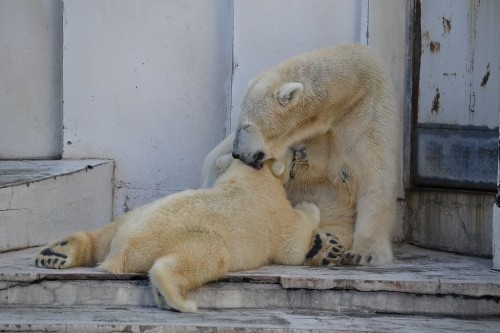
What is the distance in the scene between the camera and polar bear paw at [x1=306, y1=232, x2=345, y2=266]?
5.90m

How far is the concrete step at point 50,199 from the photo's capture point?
6258 mm

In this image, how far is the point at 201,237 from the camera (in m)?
5.25

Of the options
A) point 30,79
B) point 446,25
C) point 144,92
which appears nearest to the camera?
point 446,25

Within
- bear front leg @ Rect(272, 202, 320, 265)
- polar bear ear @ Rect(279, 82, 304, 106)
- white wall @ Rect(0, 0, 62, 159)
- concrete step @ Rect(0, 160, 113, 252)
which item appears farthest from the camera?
white wall @ Rect(0, 0, 62, 159)

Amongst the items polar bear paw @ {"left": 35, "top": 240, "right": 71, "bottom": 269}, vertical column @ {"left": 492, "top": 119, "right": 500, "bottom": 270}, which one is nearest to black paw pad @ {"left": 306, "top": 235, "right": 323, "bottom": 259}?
vertical column @ {"left": 492, "top": 119, "right": 500, "bottom": 270}

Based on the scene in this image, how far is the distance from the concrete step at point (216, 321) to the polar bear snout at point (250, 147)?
94 cm

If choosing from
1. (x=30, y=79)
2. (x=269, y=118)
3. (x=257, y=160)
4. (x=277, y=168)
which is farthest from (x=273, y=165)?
(x=30, y=79)

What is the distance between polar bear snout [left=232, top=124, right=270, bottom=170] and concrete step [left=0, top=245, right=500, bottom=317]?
2.34 feet

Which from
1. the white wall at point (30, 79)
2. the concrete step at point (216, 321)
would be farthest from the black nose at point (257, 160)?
the white wall at point (30, 79)

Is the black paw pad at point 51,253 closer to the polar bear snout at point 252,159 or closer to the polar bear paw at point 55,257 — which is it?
the polar bear paw at point 55,257

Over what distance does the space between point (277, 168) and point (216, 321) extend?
1.28 m

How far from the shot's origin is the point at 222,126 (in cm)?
730

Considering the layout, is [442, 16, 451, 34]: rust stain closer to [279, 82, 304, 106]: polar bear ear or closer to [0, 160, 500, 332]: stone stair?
[279, 82, 304, 106]: polar bear ear

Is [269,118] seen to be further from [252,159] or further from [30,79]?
[30,79]
